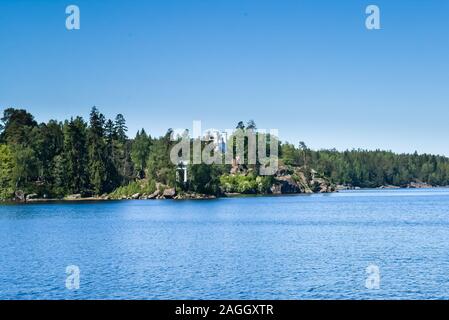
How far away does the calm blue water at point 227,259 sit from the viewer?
1293 inches

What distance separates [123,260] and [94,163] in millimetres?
105988

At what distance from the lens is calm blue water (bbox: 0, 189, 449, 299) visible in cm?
3284

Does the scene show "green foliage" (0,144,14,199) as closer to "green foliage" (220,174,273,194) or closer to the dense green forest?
the dense green forest

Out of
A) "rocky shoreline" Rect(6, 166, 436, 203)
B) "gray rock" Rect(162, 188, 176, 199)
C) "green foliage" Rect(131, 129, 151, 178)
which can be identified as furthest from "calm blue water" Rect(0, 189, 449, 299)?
"green foliage" Rect(131, 129, 151, 178)

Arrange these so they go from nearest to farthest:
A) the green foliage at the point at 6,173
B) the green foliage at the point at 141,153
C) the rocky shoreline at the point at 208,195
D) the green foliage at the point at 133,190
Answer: the green foliage at the point at 6,173, the rocky shoreline at the point at 208,195, the green foliage at the point at 133,190, the green foliage at the point at 141,153

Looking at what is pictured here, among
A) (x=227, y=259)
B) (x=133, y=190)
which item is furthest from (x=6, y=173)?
(x=227, y=259)

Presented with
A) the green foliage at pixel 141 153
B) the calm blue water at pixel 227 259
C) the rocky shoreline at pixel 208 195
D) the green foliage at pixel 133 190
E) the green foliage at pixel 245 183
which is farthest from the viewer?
the green foliage at pixel 245 183

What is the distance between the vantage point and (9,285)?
35062 mm

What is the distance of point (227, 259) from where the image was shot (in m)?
44.2

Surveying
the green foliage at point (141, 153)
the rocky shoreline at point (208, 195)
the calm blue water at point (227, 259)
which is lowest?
the calm blue water at point (227, 259)

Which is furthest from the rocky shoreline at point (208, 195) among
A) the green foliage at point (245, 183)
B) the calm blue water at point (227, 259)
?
the calm blue water at point (227, 259)

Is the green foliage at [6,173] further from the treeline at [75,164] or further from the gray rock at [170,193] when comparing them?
the gray rock at [170,193]
